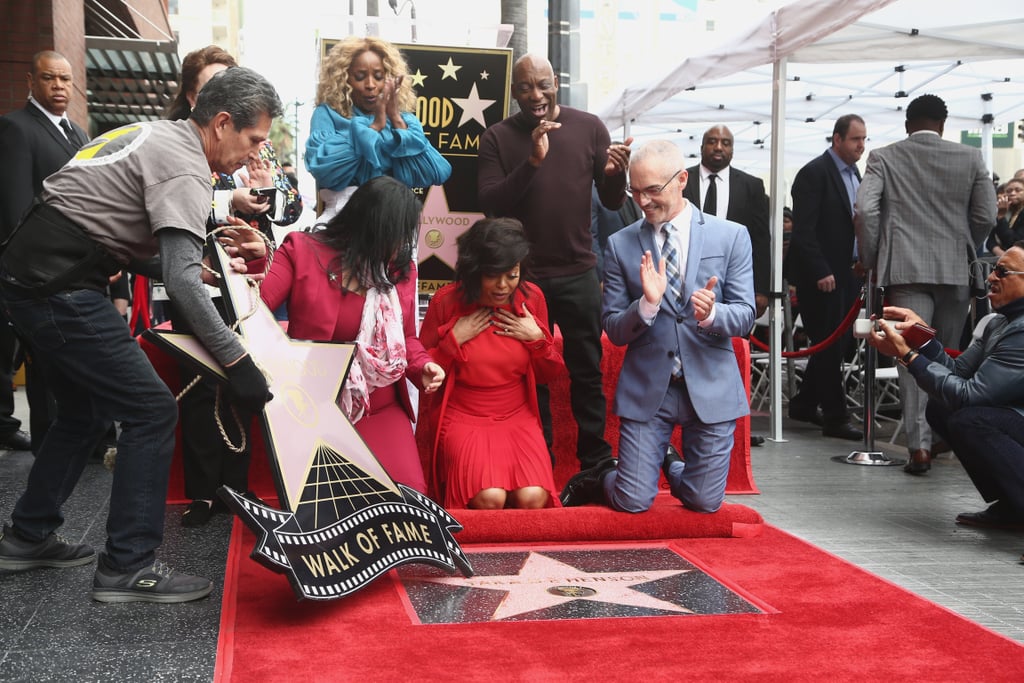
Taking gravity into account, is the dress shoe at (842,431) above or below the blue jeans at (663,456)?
below

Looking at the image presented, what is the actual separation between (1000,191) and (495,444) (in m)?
7.59

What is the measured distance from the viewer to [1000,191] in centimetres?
1077

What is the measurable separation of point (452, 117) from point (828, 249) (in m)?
3.38

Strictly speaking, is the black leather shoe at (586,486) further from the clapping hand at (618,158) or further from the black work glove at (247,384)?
the black work glove at (247,384)

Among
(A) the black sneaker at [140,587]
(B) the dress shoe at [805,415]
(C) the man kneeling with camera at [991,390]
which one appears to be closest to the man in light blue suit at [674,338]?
(C) the man kneeling with camera at [991,390]

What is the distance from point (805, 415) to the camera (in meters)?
8.92

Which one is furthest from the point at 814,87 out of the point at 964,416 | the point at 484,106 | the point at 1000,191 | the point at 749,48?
the point at 964,416

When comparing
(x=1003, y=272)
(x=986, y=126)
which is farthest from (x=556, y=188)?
(x=986, y=126)

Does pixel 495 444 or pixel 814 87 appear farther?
pixel 814 87

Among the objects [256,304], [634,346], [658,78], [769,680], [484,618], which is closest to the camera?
[769,680]

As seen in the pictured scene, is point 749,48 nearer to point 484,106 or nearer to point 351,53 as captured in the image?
point 484,106

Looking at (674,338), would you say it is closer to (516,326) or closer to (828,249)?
(516,326)

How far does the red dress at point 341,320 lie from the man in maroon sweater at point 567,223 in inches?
36.1

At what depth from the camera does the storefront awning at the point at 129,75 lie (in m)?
13.7
